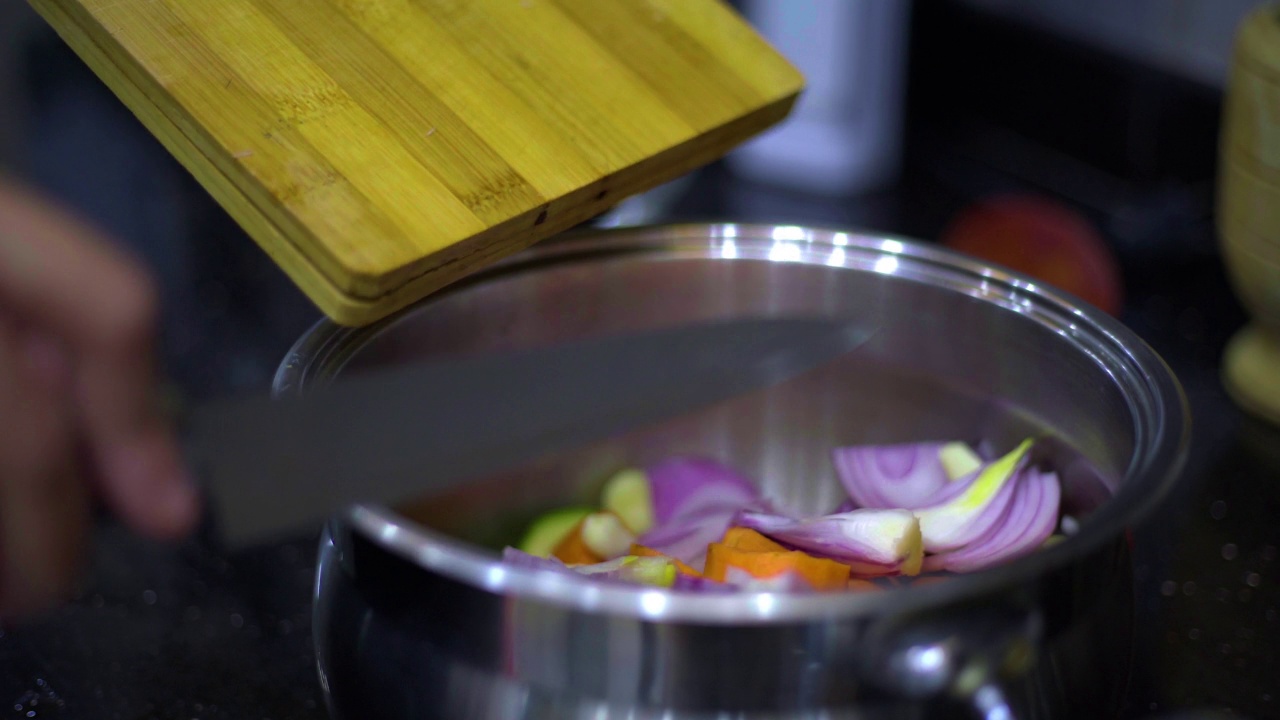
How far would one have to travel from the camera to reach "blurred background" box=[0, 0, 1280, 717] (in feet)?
2.52

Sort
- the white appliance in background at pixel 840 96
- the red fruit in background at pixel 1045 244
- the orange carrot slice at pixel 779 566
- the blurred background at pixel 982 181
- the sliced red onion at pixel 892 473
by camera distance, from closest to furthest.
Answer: the orange carrot slice at pixel 779 566 → the sliced red onion at pixel 892 473 → the blurred background at pixel 982 181 → the red fruit in background at pixel 1045 244 → the white appliance in background at pixel 840 96

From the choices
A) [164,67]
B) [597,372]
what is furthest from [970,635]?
[164,67]

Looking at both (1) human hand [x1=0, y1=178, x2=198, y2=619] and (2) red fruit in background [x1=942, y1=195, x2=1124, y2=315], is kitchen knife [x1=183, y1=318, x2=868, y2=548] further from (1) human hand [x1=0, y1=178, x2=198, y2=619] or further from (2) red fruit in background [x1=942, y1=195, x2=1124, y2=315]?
(2) red fruit in background [x1=942, y1=195, x2=1124, y2=315]

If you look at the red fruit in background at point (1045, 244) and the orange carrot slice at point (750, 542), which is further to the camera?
the red fruit in background at point (1045, 244)

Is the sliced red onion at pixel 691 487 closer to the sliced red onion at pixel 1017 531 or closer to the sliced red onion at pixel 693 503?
the sliced red onion at pixel 693 503

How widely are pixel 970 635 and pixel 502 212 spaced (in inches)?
9.3

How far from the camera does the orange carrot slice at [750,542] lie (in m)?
0.52

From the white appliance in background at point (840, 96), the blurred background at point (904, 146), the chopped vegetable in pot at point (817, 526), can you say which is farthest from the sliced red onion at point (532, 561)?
the white appliance in background at point (840, 96)

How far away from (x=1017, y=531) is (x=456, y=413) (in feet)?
0.84

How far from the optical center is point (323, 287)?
1.49ft

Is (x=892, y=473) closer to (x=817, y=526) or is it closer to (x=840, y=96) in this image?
(x=817, y=526)

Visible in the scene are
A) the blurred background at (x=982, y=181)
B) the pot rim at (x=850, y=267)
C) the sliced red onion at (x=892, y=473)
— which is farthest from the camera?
the blurred background at (x=982, y=181)

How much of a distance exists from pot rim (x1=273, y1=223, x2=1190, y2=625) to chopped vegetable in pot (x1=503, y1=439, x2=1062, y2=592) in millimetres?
60

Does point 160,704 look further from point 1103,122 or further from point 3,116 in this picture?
point 1103,122
